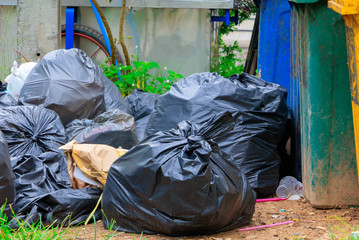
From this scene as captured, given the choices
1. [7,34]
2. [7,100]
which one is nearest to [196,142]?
[7,100]

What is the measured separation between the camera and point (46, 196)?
10.1 feet

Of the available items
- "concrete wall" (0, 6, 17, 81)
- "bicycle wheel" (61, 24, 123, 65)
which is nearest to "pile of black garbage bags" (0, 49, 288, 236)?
"bicycle wheel" (61, 24, 123, 65)

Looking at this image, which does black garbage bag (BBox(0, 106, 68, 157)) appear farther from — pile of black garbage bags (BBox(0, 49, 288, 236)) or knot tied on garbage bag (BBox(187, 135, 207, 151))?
knot tied on garbage bag (BBox(187, 135, 207, 151))

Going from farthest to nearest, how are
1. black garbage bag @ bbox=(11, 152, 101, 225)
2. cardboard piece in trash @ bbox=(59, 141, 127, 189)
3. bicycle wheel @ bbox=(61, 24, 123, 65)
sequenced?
bicycle wheel @ bbox=(61, 24, 123, 65) < cardboard piece in trash @ bbox=(59, 141, 127, 189) < black garbage bag @ bbox=(11, 152, 101, 225)

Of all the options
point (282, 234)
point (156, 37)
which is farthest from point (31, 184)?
point (156, 37)

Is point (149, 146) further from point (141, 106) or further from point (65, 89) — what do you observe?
point (141, 106)

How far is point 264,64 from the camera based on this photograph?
449 cm

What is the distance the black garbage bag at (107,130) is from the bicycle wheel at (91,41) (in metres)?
2.64

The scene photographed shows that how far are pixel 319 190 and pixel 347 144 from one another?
0.32m

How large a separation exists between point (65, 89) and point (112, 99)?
0.51 meters

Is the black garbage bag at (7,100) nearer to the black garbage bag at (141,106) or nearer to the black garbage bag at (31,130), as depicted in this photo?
the black garbage bag at (31,130)

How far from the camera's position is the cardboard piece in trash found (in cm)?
321

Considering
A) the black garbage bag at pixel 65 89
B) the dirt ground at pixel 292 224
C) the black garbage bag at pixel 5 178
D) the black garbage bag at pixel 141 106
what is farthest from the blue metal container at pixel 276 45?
the black garbage bag at pixel 5 178

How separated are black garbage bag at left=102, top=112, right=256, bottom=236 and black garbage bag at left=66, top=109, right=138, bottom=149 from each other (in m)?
0.87
